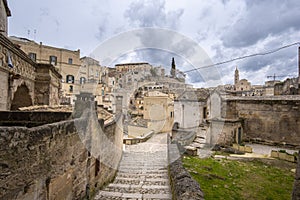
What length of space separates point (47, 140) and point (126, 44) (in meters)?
9.15

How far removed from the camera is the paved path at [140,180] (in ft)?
19.5

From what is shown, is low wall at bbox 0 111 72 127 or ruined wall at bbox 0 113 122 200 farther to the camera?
low wall at bbox 0 111 72 127

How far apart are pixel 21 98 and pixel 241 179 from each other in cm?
1136

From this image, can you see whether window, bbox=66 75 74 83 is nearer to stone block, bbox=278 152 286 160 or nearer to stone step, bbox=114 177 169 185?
stone step, bbox=114 177 169 185

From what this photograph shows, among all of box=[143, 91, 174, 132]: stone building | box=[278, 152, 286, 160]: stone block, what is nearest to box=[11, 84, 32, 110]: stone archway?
box=[278, 152, 286, 160]: stone block

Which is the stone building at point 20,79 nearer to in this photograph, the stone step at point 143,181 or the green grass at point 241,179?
the stone step at point 143,181

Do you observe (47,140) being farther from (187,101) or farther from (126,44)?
(187,101)

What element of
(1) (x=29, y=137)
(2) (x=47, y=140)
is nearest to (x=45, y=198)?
(2) (x=47, y=140)

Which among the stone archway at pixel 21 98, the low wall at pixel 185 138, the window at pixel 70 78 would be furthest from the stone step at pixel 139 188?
the window at pixel 70 78

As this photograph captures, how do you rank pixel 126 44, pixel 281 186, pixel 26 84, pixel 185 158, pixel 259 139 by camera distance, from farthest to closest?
1. pixel 259 139
2. pixel 126 44
3. pixel 26 84
4. pixel 185 158
5. pixel 281 186

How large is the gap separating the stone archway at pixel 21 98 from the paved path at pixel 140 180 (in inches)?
247

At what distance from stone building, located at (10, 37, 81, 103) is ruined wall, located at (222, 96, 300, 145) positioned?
29.6 m

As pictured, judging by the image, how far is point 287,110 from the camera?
1465 cm

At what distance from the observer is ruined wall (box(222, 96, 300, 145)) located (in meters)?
14.3
